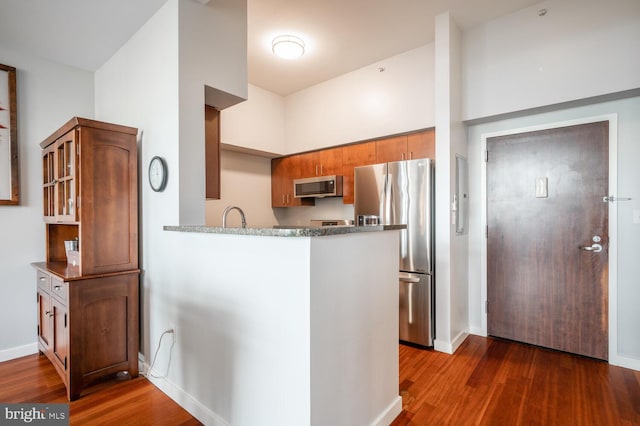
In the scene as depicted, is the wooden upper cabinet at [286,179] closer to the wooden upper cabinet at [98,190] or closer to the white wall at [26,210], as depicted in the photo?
the wooden upper cabinet at [98,190]

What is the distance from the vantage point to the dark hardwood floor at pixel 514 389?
1.90m

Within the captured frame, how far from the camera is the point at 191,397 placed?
75.7 inches

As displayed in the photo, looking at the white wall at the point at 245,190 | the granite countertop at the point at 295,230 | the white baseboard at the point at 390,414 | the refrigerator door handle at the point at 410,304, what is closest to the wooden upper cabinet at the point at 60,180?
the granite countertop at the point at 295,230

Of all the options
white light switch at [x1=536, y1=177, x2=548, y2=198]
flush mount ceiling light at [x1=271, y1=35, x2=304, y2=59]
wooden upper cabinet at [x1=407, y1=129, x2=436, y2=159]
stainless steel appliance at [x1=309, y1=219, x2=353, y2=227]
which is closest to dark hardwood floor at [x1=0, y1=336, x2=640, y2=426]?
white light switch at [x1=536, y1=177, x2=548, y2=198]

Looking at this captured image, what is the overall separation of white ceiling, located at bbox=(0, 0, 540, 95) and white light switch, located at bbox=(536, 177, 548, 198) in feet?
5.09

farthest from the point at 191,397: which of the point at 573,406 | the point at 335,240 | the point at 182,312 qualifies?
the point at 573,406

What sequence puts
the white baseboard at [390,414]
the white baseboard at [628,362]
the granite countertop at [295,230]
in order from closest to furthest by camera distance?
the granite countertop at [295,230] < the white baseboard at [390,414] < the white baseboard at [628,362]

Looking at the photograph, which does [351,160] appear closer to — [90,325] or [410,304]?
[410,304]

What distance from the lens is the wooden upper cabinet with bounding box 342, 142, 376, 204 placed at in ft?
12.4

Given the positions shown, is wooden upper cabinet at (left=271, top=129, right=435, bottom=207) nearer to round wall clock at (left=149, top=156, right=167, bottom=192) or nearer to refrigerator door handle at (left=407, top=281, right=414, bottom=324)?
refrigerator door handle at (left=407, top=281, right=414, bottom=324)

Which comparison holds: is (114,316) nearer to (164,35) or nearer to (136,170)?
(136,170)

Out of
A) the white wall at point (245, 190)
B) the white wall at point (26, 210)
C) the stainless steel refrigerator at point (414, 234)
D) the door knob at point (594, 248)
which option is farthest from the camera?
the white wall at point (245, 190)

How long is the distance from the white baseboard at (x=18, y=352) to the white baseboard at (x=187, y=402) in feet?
4.66

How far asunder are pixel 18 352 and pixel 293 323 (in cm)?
302
